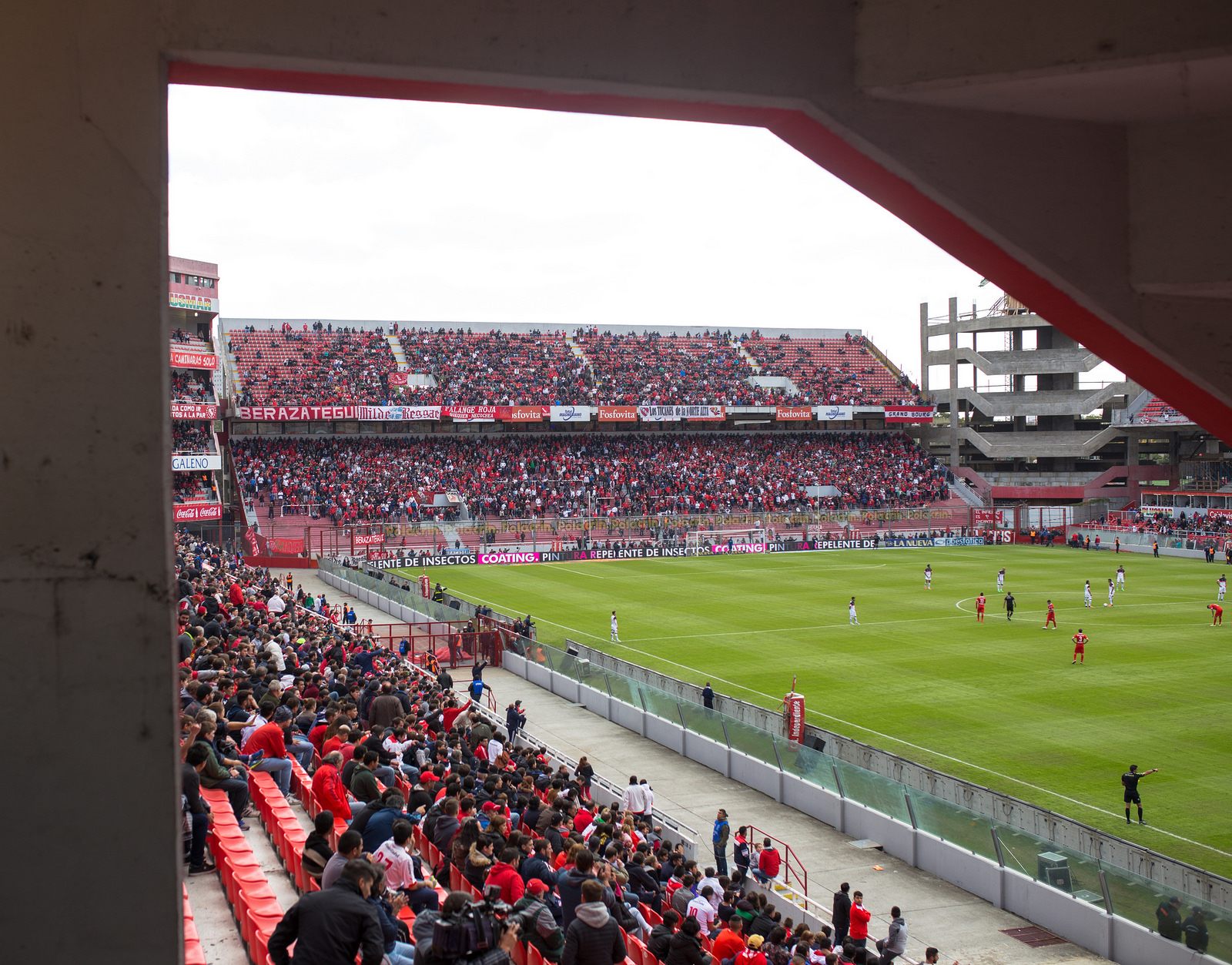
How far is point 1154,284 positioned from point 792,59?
156 centimetres

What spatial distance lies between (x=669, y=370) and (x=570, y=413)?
11.7 meters

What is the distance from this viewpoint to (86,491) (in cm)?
310

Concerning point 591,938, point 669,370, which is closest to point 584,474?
point 669,370

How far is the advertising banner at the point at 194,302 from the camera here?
54438 mm

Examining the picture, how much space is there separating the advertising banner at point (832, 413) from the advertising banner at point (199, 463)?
39.8 meters

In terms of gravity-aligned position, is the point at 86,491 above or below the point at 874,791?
above

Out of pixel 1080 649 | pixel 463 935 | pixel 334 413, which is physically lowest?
pixel 1080 649

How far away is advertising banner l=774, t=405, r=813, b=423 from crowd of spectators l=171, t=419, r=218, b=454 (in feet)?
119

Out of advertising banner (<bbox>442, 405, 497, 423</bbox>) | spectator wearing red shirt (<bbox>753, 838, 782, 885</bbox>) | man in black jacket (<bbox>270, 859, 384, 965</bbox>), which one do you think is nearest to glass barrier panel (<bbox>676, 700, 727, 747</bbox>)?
spectator wearing red shirt (<bbox>753, 838, 782, 885</bbox>)

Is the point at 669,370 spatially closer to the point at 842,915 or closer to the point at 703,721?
the point at 703,721

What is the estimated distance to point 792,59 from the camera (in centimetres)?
383

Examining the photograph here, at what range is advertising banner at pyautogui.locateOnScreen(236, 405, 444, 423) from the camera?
64.5m

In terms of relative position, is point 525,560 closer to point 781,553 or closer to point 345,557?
point 345,557

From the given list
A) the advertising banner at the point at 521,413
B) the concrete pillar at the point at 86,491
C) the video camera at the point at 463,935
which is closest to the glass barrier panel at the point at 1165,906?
the video camera at the point at 463,935
